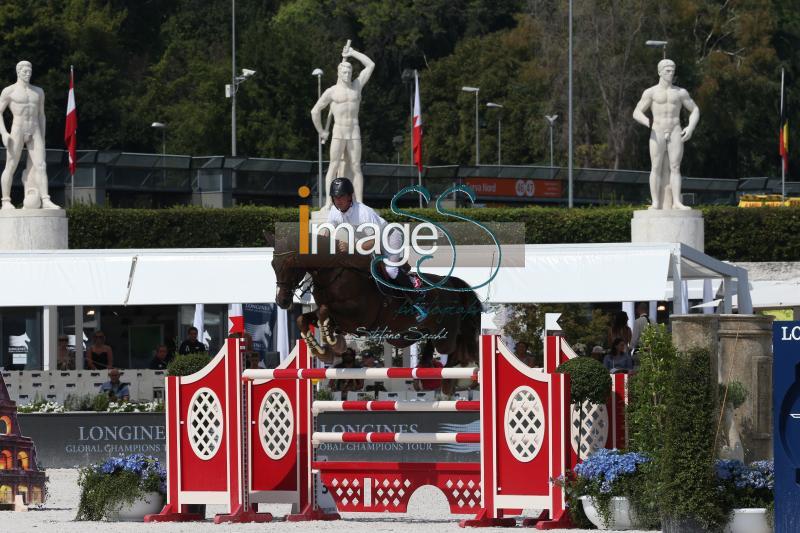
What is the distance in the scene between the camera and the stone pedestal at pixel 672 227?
25984mm

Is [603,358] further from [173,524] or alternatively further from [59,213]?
[59,213]

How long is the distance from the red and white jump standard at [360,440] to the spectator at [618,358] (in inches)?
219

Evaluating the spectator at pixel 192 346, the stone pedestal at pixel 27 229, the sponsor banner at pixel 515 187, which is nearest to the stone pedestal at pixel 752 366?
the spectator at pixel 192 346

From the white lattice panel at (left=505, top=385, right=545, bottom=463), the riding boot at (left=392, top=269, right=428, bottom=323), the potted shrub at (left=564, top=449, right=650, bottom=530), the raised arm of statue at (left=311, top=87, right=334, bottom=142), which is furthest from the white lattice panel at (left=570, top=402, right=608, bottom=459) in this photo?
the raised arm of statue at (left=311, top=87, right=334, bottom=142)

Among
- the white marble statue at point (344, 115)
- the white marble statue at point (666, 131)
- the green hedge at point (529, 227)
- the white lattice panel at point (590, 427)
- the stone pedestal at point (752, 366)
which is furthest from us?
the green hedge at point (529, 227)

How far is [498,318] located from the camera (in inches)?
987

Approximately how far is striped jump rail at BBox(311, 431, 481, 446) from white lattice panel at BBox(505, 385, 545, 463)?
9.6 inches

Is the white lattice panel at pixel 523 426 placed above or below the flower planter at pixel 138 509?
above

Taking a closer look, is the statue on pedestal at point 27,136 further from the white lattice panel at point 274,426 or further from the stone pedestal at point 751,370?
the stone pedestal at point 751,370

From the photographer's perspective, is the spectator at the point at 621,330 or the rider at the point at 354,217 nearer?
the rider at the point at 354,217

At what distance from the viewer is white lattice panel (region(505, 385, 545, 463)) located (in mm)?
10641

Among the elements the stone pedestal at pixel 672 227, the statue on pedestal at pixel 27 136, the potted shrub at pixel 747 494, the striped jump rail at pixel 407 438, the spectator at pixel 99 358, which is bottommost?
the potted shrub at pixel 747 494

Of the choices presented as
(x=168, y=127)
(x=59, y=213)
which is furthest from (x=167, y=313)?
(x=168, y=127)

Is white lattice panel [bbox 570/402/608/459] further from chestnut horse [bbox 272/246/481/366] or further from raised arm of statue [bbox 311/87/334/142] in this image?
raised arm of statue [bbox 311/87/334/142]
